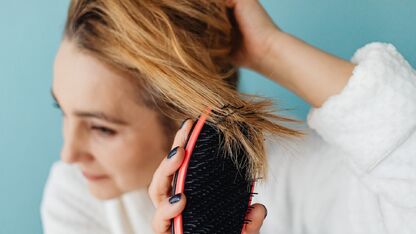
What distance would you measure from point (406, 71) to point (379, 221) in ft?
0.74

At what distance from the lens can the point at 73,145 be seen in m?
0.82

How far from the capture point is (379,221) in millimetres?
787

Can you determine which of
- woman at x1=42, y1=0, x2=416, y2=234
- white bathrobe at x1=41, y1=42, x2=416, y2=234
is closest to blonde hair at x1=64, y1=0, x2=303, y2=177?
woman at x1=42, y1=0, x2=416, y2=234

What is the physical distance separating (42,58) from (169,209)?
2.33ft

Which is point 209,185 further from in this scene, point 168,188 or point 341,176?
point 341,176

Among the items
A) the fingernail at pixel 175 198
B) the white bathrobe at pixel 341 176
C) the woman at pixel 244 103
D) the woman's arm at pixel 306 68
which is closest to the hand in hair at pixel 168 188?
the fingernail at pixel 175 198

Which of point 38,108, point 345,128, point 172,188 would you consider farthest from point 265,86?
point 172,188

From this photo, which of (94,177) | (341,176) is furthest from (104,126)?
(341,176)

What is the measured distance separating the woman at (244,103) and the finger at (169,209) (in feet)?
0.40

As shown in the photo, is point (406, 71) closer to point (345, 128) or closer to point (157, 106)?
point (345, 128)

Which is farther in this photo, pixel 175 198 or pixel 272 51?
pixel 272 51

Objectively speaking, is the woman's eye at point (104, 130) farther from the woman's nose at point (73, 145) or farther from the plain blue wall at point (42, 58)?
the plain blue wall at point (42, 58)

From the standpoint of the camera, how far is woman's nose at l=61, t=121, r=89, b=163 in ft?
2.65

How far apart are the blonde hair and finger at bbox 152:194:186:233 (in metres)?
0.13
